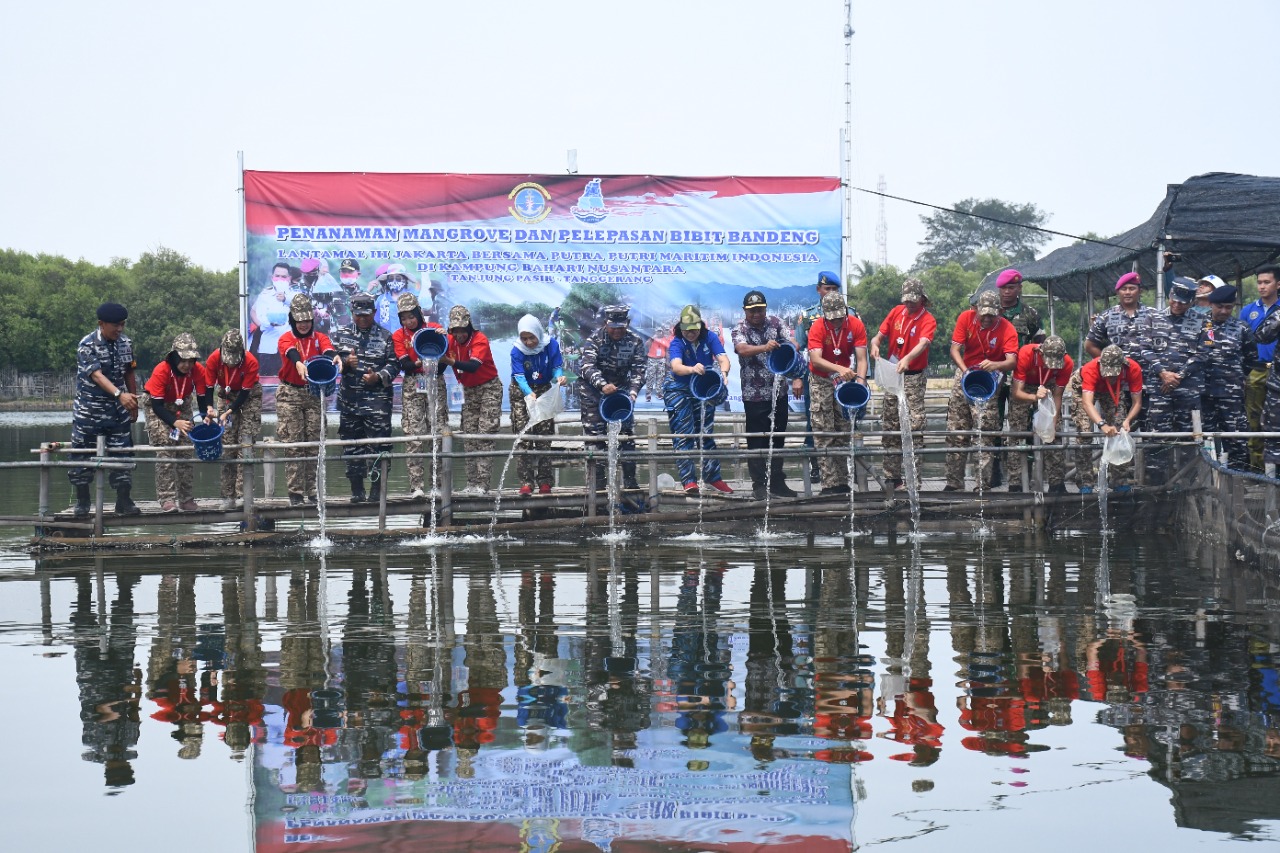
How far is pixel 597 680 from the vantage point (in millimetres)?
7598

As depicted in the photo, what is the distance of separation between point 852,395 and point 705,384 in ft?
4.44

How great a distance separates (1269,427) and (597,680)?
7664 mm

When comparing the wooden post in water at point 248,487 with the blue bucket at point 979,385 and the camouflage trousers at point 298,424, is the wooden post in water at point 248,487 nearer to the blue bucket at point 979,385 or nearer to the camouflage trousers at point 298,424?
the camouflage trousers at point 298,424

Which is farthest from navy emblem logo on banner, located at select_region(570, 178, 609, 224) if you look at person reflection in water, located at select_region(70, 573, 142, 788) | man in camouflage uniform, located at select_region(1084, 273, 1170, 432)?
person reflection in water, located at select_region(70, 573, 142, 788)

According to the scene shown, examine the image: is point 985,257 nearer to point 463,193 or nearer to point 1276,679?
point 463,193

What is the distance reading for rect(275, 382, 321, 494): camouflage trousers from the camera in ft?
45.4

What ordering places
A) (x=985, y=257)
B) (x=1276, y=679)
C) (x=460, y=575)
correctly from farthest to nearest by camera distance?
(x=985, y=257)
(x=460, y=575)
(x=1276, y=679)

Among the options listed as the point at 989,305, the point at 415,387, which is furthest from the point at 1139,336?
the point at 415,387

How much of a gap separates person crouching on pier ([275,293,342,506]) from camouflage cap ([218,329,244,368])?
14.7 inches

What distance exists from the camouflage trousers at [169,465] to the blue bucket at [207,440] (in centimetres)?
39

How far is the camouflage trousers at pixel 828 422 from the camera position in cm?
1390

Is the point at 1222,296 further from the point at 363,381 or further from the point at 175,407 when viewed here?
the point at 175,407

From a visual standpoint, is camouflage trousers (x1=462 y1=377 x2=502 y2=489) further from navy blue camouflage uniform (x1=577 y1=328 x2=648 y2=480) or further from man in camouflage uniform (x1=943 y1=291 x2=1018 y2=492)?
man in camouflage uniform (x1=943 y1=291 x2=1018 y2=492)

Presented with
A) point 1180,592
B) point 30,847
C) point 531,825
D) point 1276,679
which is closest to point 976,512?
point 1180,592
